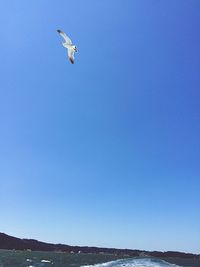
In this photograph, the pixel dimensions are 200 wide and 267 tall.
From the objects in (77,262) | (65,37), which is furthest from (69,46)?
(77,262)

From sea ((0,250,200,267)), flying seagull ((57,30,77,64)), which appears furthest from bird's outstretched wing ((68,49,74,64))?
sea ((0,250,200,267))

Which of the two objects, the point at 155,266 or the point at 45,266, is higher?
the point at 45,266

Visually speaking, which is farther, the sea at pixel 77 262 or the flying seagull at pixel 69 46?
the sea at pixel 77 262

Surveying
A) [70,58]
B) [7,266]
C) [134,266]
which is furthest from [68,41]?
[7,266]

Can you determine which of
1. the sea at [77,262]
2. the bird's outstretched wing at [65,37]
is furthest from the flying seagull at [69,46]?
the sea at [77,262]

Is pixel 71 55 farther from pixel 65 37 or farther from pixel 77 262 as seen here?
pixel 77 262

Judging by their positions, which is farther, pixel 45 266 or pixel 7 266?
pixel 45 266

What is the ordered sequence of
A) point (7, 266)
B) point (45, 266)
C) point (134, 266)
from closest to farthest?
point (134, 266) < point (7, 266) < point (45, 266)

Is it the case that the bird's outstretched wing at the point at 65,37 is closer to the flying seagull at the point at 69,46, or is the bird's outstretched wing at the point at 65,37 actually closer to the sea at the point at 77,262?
the flying seagull at the point at 69,46

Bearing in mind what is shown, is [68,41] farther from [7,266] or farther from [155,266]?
[7,266]

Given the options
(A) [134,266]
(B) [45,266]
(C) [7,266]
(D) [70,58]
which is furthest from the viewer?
(B) [45,266]

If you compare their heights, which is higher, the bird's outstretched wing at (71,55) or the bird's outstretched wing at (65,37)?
the bird's outstretched wing at (65,37)

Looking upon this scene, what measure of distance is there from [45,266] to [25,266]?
682 centimetres

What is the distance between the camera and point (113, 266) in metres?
47.0
